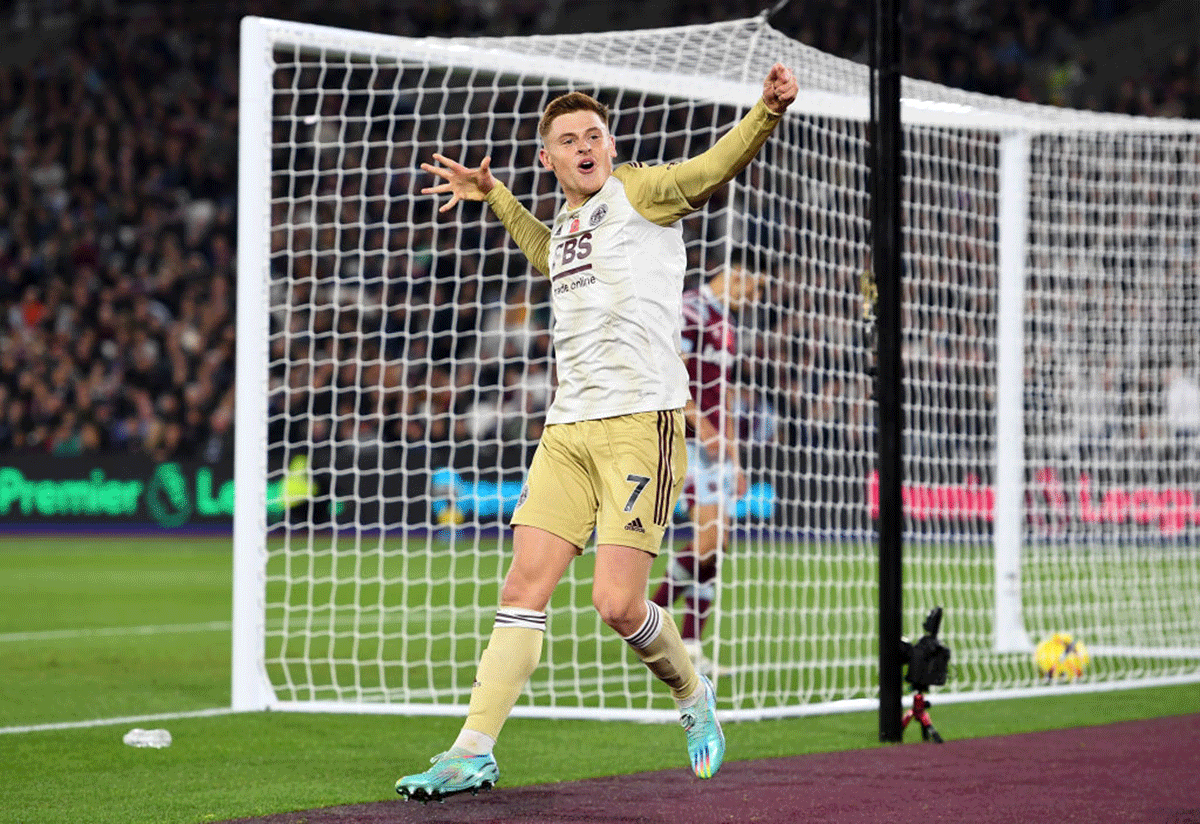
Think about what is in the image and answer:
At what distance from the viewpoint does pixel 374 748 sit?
6.38 metres

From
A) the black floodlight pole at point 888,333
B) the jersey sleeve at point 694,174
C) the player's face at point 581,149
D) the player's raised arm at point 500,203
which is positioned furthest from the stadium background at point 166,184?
the jersey sleeve at point 694,174

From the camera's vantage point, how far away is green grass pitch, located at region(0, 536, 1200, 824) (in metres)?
5.29

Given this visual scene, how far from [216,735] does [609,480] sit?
247 cm

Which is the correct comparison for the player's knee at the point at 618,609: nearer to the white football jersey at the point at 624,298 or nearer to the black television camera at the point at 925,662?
the white football jersey at the point at 624,298

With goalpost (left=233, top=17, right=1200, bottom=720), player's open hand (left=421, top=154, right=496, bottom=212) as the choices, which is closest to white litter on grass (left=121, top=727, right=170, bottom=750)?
goalpost (left=233, top=17, right=1200, bottom=720)

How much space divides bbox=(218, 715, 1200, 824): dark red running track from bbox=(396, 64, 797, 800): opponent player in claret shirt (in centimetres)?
36

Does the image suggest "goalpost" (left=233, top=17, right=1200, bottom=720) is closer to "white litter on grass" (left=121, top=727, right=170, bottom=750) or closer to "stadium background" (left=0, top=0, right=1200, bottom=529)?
"white litter on grass" (left=121, top=727, right=170, bottom=750)

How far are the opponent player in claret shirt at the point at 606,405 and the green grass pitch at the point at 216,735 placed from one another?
2.70 feet

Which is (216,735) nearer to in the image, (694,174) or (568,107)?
(568,107)

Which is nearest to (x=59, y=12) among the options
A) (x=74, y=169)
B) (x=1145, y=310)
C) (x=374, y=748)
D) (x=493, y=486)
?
(x=74, y=169)

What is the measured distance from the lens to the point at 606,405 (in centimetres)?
499

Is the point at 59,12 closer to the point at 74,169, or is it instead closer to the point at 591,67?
the point at 74,169

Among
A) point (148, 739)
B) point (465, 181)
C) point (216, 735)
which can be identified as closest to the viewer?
point (465, 181)

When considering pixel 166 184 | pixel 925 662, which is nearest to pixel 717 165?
pixel 925 662
